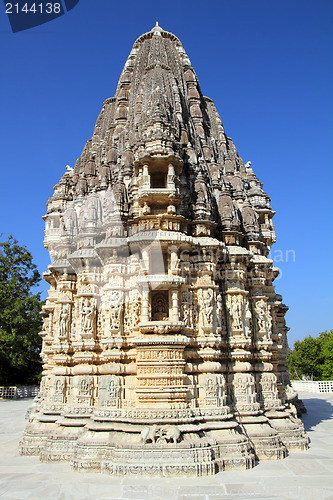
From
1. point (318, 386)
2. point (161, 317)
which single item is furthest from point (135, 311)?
point (318, 386)

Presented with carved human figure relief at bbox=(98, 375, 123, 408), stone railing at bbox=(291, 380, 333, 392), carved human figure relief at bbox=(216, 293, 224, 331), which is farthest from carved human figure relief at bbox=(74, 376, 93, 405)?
stone railing at bbox=(291, 380, 333, 392)

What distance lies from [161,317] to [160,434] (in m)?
3.45

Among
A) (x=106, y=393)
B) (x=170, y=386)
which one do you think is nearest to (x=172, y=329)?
(x=170, y=386)

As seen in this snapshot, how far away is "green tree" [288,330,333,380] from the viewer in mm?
42719

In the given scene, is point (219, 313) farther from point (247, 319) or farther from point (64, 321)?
point (64, 321)

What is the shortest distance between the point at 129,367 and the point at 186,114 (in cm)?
999

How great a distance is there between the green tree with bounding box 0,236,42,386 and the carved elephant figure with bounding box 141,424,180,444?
21644 mm

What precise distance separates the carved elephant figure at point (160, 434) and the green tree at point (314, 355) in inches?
1480

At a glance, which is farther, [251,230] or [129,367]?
[251,230]

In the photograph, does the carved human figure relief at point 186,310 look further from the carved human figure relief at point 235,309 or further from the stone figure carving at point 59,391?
the stone figure carving at point 59,391

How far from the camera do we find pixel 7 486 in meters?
8.55

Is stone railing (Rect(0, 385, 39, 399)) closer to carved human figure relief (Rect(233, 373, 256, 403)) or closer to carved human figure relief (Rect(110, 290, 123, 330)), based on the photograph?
carved human figure relief (Rect(110, 290, 123, 330))

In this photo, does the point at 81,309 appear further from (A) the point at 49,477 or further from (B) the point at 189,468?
(B) the point at 189,468

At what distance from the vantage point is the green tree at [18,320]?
94.9 feet
